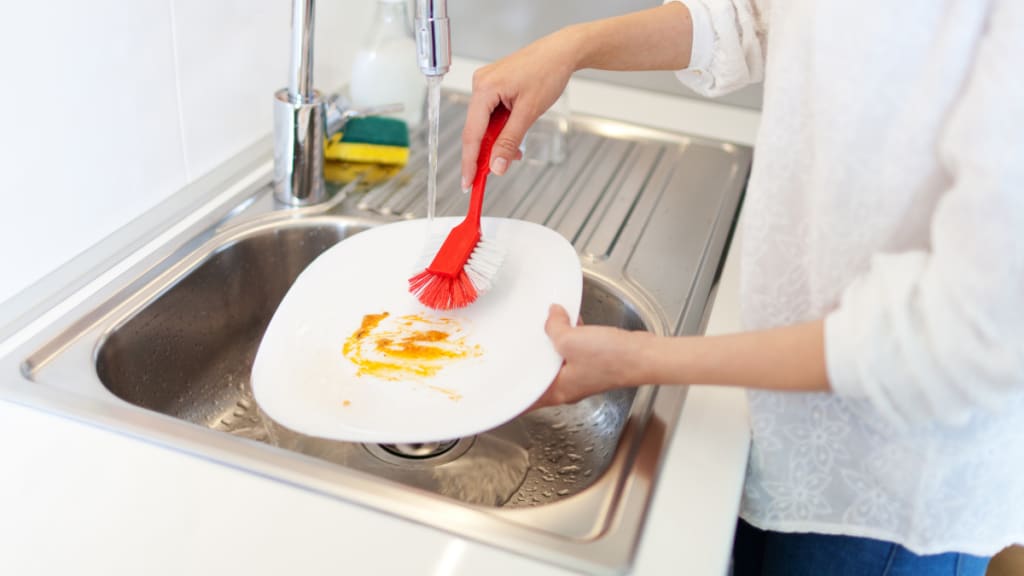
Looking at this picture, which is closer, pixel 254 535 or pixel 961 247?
pixel 961 247

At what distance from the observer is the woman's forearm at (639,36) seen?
2.91ft

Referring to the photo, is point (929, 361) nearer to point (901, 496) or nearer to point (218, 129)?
point (901, 496)

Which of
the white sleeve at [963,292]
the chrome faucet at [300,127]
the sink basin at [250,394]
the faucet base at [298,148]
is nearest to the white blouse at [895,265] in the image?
the white sleeve at [963,292]

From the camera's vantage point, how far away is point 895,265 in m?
0.56

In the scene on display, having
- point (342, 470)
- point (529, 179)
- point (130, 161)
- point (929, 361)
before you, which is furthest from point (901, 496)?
point (130, 161)

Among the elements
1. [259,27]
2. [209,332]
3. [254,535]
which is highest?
A: [259,27]

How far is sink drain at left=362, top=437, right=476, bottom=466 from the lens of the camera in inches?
35.5

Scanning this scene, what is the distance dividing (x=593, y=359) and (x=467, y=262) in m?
0.23

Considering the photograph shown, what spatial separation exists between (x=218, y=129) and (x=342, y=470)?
0.57 meters

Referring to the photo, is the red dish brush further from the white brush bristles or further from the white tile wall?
the white tile wall

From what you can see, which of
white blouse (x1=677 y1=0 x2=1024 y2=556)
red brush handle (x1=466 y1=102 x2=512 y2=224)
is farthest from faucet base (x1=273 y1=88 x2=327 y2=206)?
white blouse (x1=677 y1=0 x2=1024 y2=556)

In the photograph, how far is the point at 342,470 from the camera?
656mm

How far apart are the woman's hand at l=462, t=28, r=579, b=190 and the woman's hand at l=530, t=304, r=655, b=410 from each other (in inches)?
7.3

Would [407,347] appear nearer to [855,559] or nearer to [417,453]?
[417,453]
